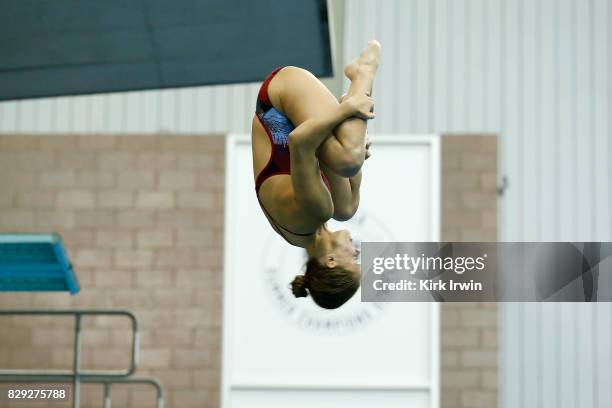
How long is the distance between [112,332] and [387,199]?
2.11 m

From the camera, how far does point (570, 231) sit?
8.26 metres

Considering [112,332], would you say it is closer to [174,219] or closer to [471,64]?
[174,219]

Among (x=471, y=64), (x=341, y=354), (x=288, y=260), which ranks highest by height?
(x=471, y=64)

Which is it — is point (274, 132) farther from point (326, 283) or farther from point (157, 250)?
point (157, 250)

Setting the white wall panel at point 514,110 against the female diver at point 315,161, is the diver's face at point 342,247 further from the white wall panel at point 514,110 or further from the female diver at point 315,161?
the white wall panel at point 514,110

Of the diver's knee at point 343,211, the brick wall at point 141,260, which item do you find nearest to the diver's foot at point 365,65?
the diver's knee at point 343,211

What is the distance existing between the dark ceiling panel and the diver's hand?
7.61 ft

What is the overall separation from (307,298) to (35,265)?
197 centimetres

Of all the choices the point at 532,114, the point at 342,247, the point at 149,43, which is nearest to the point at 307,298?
the point at 149,43

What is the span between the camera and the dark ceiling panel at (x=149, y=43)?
599cm

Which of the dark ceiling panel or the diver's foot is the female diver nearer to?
the diver's foot

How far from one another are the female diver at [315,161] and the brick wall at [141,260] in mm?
3758

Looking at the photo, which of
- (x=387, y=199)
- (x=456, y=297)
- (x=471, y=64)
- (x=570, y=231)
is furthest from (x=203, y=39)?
(x=570, y=231)

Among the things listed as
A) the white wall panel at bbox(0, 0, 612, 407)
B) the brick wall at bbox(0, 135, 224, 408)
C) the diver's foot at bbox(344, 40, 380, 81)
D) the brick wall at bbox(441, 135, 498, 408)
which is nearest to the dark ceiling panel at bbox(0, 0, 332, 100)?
the brick wall at bbox(0, 135, 224, 408)
